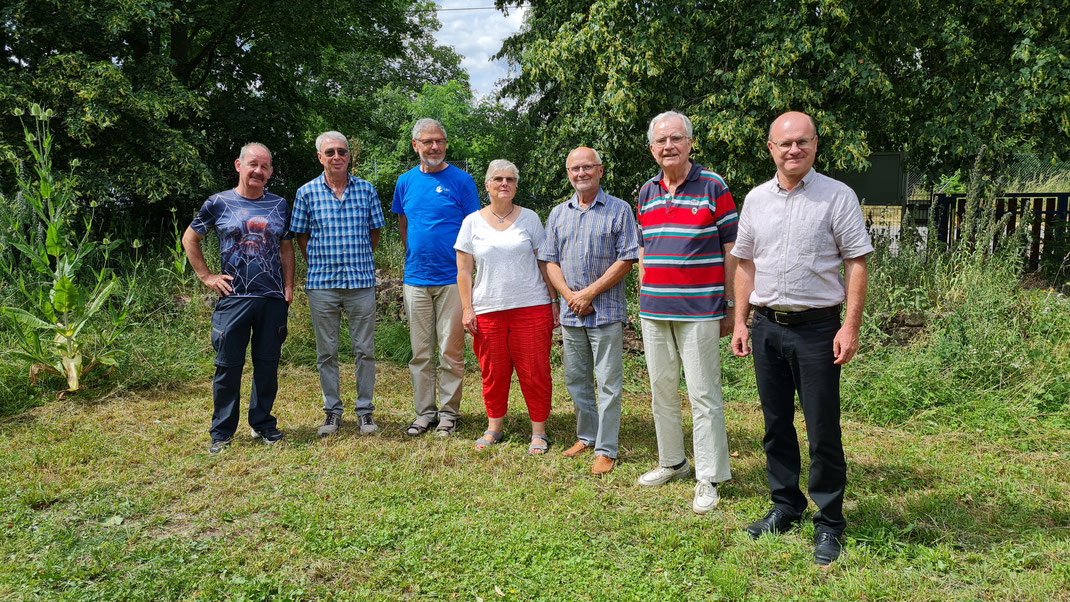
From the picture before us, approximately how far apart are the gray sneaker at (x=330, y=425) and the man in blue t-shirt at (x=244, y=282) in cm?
43

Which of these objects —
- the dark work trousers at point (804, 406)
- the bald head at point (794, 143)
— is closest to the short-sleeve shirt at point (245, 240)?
the dark work trousers at point (804, 406)

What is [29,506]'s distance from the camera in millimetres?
3551

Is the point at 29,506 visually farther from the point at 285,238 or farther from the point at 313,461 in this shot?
the point at 285,238

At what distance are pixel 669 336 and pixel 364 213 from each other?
2.36 metres

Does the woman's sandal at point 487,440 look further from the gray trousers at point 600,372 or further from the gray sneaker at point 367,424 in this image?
the gray sneaker at point 367,424

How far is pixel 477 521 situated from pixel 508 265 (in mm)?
1603

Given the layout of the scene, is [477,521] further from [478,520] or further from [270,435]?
[270,435]

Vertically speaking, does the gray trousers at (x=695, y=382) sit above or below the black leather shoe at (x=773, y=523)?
above

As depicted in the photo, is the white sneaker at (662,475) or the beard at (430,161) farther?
the beard at (430,161)

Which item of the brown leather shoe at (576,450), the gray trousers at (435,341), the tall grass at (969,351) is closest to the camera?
the brown leather shoe at (576,450)

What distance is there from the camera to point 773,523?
10.5ft

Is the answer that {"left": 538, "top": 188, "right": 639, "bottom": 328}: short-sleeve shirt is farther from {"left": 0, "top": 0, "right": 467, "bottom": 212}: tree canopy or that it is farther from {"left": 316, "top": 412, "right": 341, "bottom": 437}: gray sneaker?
{"left": 0, "top": 0, "right": 467, "bottom": 212}: tree canopy

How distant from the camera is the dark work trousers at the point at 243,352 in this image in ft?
14.3

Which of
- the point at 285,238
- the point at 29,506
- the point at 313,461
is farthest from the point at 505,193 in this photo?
the point at 29,506
